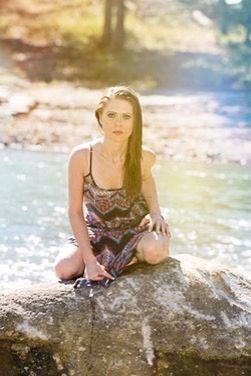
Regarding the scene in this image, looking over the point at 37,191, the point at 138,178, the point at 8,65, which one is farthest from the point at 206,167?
the point at 138,178

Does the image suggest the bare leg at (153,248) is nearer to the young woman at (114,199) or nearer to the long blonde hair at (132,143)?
the young woman at (114,199)

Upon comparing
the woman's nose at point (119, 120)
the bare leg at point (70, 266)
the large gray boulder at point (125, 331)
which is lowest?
the large gray boulder at point (125, 331)

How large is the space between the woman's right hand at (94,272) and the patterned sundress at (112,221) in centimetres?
19

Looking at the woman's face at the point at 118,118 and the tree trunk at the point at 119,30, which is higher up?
the woman's face at the point at 118,118

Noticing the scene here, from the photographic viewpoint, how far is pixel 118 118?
185 inches

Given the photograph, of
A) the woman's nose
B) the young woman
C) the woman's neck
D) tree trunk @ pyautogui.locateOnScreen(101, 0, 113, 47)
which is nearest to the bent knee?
the young woman

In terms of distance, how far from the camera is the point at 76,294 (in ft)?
14.5

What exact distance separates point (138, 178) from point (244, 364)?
3.62ft

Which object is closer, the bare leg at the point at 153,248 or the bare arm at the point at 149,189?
the bare leg at the point at 153,248

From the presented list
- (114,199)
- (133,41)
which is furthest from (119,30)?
(114,199)

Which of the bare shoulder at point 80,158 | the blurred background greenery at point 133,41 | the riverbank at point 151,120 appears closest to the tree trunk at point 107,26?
the blurred background greenery at point 133,41

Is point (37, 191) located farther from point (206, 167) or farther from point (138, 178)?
point (138, 178)

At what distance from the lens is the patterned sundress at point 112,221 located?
4.78 m

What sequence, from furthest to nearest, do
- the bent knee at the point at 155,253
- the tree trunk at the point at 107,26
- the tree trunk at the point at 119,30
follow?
the tree trunk at the point at 107,26 → the tree trunk at the point at 119,30 → the bent knee at the point at 155,253
